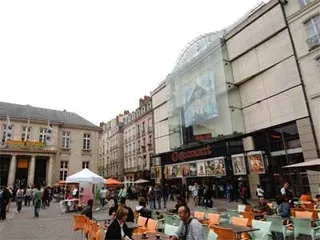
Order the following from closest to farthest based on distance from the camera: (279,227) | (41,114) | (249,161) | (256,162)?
(279,227) → (256,162) → (249,161) → (41,114)

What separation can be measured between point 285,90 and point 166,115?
1601 centimetres

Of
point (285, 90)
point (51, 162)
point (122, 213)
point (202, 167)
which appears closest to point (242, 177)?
point (202, 167)

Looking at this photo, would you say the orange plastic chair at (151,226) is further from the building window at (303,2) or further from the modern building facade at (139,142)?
the modern building facade at (139,142)

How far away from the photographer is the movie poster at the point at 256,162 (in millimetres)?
18469

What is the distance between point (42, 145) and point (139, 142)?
17407mm

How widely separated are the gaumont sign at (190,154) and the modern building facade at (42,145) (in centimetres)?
1829

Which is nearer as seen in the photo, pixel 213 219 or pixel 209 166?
pixel 213 219

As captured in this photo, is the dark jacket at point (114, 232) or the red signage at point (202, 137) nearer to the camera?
the dark jacket at point (114, 232)

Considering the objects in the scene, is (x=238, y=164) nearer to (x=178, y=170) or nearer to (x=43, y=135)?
(x=178, y=170)

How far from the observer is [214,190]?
24.1 m

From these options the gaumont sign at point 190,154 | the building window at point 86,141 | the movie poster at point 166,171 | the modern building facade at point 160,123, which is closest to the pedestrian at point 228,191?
the gaumont sign at point 190,154

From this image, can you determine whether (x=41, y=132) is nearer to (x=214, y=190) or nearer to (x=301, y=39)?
(x=214, y=190)

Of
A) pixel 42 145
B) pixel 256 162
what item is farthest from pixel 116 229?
pixel 42 145

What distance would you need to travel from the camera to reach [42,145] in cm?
3584
